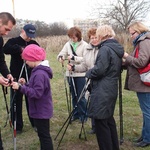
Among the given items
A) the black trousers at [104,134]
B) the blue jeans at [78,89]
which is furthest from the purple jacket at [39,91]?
the blue jeans at [78,89]

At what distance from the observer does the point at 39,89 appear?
3.19 metres

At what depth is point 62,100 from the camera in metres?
7.05

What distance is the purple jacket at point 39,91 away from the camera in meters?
3.19

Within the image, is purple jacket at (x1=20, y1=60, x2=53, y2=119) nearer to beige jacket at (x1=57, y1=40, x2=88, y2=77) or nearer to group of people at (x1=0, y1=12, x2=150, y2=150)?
group of people at (x1=0, y1=12, x2=150, y2=150)

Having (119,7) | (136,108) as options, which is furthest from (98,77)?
(119,7)

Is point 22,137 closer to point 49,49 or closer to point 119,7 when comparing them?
point 49,49

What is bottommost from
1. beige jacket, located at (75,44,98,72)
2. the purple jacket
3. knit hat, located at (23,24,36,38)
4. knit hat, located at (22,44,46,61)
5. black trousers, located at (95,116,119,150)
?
black trousers, located at (95,116,119,150)

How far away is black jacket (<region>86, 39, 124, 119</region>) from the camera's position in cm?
327

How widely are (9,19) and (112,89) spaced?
5.60 feet

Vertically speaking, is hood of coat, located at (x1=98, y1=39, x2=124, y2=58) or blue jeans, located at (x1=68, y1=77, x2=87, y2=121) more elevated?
hood of coat, located at (x1=98, y1=39, x2=124, y2=58)

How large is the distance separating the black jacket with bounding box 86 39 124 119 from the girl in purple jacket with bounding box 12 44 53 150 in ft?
1.84

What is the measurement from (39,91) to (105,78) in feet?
2.80

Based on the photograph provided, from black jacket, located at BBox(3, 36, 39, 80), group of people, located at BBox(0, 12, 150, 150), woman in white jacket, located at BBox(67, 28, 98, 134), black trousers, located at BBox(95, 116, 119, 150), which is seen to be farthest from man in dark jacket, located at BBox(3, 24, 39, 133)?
black trousers, located at BBox(95, 116, 119, 150)

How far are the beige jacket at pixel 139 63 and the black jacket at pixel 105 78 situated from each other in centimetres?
33
